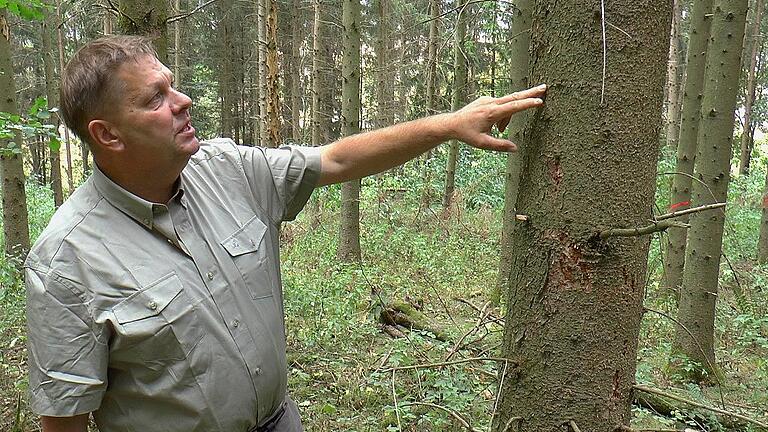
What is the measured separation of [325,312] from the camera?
597cm

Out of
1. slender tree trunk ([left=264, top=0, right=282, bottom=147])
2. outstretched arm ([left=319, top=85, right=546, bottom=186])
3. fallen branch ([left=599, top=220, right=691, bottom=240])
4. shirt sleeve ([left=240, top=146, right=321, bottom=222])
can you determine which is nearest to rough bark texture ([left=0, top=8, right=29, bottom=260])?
slender tree trunk ([left=264, top=0, right=282, bottom=147])

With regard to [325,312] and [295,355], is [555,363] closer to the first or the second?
[295,355]

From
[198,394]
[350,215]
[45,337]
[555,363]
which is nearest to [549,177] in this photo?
[555,363]

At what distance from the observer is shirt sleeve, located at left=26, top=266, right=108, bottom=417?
167 cm

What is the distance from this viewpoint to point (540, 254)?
1.73 metres

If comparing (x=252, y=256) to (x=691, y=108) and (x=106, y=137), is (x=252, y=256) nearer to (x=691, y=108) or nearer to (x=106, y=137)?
(x=106, y=137)

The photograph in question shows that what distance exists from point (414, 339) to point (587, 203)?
314 cm

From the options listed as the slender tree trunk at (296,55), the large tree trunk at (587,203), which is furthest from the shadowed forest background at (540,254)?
the slender tree trunk at (296,55)

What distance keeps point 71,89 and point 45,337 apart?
79 cm

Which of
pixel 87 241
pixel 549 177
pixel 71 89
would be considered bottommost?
pixel 87 241

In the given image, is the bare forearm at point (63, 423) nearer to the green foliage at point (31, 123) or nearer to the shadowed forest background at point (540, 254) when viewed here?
the shadowed forest background at point (540, 254)

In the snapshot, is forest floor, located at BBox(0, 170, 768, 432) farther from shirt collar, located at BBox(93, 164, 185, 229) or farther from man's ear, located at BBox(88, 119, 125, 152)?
man's ear, located at BBox(88, 119, 125, 152)

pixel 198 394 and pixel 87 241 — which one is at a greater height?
pixel 87 241

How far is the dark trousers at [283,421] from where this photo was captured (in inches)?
82.7
